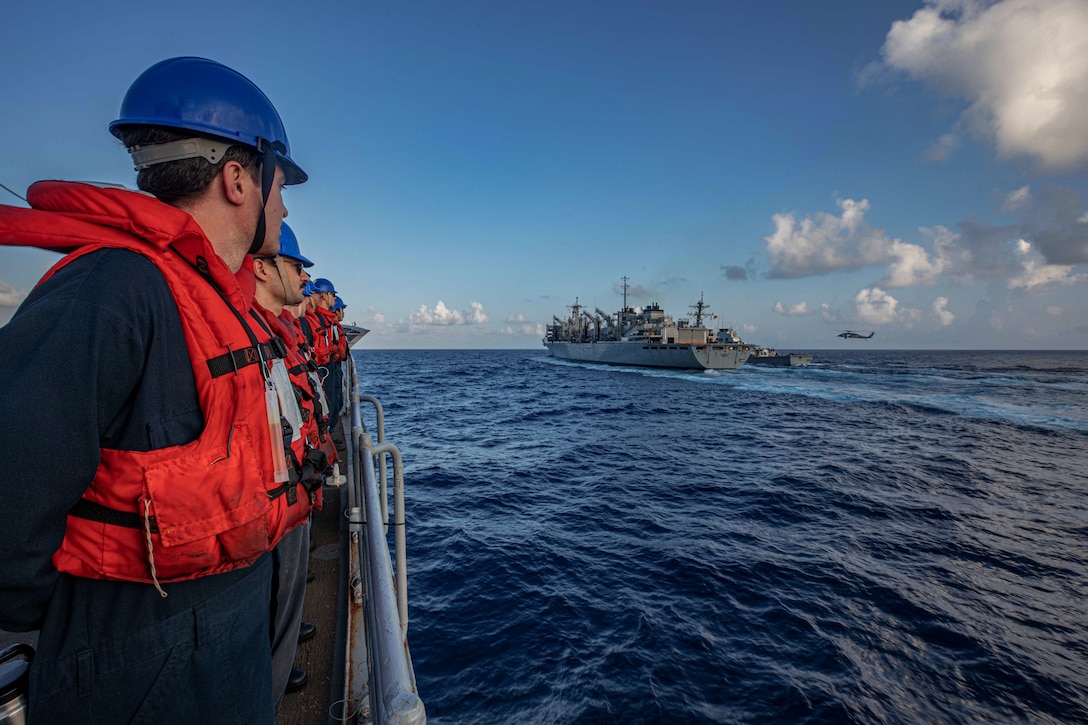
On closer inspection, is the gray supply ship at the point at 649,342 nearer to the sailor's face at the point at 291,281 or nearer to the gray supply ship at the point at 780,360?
the gray supply ship at the point at 780,360

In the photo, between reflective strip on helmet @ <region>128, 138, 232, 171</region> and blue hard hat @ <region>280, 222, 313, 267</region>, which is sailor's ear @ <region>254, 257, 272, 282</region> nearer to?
blue hard hat @ <region>280, 222, 313, 267</region>

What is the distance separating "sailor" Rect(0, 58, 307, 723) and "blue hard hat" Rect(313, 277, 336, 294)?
9.24 meters

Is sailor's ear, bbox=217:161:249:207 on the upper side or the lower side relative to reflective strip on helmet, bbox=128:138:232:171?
lower

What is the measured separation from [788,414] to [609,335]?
1647 inches

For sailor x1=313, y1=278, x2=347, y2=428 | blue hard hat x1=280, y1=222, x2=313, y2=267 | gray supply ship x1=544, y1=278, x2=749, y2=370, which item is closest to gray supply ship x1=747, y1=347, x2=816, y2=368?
gray supply ship x1=544, y1=278, x2=749, y2=370

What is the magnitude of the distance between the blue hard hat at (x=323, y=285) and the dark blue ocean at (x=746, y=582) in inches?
203

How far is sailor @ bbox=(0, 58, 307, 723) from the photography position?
87 cm

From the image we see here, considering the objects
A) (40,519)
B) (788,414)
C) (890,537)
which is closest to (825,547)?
(890,537)

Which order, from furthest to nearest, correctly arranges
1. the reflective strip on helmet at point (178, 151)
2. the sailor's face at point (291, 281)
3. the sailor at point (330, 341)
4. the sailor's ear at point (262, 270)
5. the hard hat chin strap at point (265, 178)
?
the sailor at point (330, 341) < the sailor's face at point (291, 281) < the sailor's ear at point (262, 270) < the hard hat chin strap at point (265, 178) < the reflective strip on helmet at point (178, 151)

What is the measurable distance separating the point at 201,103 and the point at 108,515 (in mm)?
1177

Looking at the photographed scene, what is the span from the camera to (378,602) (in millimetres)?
1344

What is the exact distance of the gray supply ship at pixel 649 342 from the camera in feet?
158

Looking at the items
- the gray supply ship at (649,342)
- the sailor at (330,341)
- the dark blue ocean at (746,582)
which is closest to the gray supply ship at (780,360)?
the gray supply ship at (649,342)

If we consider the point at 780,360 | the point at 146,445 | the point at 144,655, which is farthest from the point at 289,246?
the point at 780,360
